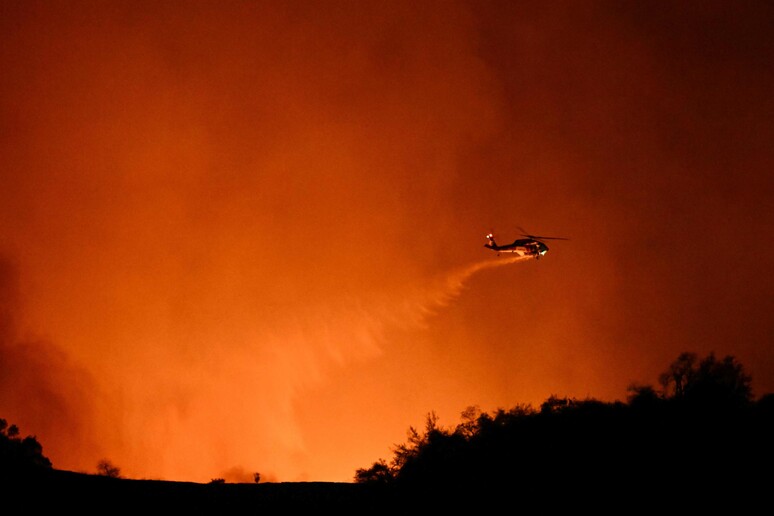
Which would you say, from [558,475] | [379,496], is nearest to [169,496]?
[379,496]

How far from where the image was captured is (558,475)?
3559cm

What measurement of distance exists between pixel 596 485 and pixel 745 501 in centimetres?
757

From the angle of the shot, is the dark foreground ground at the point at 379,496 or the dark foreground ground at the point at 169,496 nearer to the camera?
the dark foreground ground at the point at 379,496

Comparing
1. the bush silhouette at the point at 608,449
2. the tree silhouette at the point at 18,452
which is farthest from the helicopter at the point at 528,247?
the tree silhouette at the point at 18,452

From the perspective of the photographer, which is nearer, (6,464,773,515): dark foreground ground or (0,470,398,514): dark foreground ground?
(6,464,773,515): dark foreground ground

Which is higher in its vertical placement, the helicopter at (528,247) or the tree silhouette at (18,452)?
the helicopter at (528,247)

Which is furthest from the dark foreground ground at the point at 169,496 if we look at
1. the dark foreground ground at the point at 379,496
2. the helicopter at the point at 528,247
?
the helicopter at the point at 528,247

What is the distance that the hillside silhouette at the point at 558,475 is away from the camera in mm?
32875

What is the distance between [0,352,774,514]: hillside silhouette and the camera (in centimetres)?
3288

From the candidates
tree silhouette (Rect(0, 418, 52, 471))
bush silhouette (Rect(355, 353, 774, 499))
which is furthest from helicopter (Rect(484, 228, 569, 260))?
tree silhouette (Rect(0, 418, 52, 471))

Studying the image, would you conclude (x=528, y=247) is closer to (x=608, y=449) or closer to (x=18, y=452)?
(x=608, y=449)

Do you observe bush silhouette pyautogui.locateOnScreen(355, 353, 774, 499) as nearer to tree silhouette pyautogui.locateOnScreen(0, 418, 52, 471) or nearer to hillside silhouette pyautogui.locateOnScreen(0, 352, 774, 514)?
hillside silhouette pyautogui.locateOnScreen(0, 352, 774, 514)

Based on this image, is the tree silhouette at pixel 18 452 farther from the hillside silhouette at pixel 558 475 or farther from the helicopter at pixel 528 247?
the helicopter at pixel 528 247

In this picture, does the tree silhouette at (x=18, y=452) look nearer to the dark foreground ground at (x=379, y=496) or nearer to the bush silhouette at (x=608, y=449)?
the dark foreground ground at (x=379, y=496)
